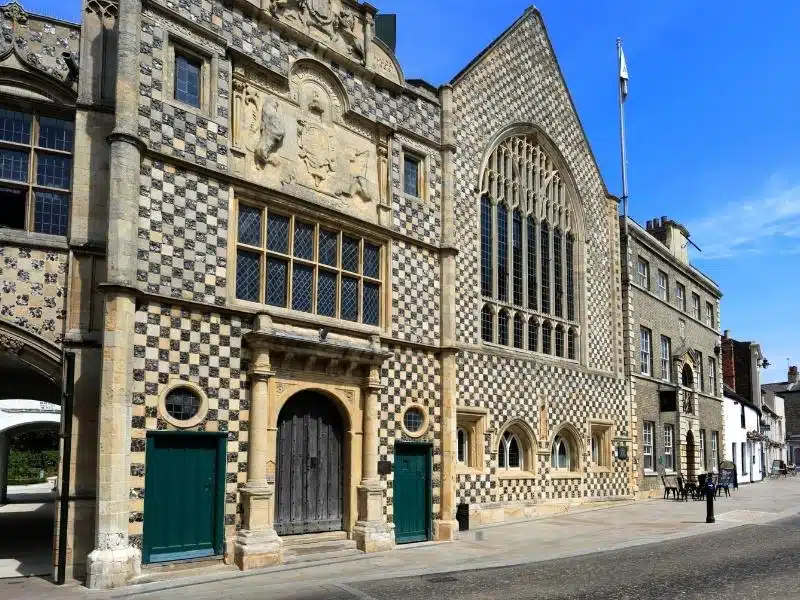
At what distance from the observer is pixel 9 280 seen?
40.6 ft

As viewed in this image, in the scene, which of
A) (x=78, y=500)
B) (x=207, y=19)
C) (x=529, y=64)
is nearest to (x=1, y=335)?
(x=78, y=500)

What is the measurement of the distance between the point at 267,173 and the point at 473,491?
9.92 m

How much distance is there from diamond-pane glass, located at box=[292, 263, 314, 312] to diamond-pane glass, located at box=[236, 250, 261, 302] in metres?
0.91

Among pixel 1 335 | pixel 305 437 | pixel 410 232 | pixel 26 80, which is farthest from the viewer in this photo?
pixel 410 232

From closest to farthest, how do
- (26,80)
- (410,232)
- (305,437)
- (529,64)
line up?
(26,80), (305,437), (410,232), (529,64)

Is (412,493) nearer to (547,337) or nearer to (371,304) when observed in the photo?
(371,304)

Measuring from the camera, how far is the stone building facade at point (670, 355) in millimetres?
28266

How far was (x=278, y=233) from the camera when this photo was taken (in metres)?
15.3

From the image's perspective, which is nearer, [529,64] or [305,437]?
[305,437]

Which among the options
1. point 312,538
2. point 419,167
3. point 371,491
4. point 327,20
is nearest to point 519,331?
point 419,167

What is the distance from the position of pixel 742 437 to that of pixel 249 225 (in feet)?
119

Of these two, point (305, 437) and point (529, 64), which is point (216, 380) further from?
point (529, 64)

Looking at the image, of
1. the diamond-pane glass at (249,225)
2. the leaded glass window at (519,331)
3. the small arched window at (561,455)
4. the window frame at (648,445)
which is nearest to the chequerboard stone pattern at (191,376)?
the diamond-pane glass at (249,225)

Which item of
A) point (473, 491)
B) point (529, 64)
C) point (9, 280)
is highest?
point (529, 64)
